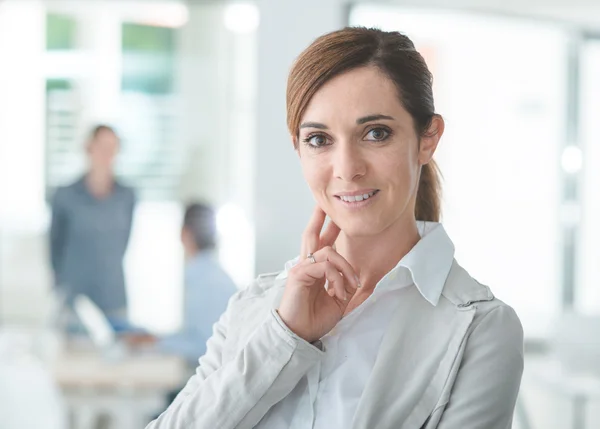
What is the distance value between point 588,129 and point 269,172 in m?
2.55

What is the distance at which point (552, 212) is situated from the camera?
189 inches

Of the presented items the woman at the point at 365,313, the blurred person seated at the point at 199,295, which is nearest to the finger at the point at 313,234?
the woman at the point at 365,313

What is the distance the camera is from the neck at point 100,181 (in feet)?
13.5

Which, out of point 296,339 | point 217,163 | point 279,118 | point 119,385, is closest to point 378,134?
point 296,339

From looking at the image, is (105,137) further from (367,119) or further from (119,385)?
(367,119)

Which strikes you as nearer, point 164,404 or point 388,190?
point 388,190

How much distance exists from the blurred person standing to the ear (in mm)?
3115

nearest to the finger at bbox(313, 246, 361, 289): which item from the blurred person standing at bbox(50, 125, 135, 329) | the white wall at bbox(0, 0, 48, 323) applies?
the blurred person standing at bbox(50, 125, 135, 329)

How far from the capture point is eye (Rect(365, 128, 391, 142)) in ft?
3.81

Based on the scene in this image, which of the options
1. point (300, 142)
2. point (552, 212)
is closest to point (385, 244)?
point (300, 142)

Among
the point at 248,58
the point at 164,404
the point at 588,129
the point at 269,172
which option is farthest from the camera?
the point at 588,129

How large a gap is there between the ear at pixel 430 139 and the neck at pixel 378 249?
0.10m

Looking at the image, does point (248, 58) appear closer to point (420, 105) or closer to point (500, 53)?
point (500, 53)

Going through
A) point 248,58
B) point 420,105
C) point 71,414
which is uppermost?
point 248,58
